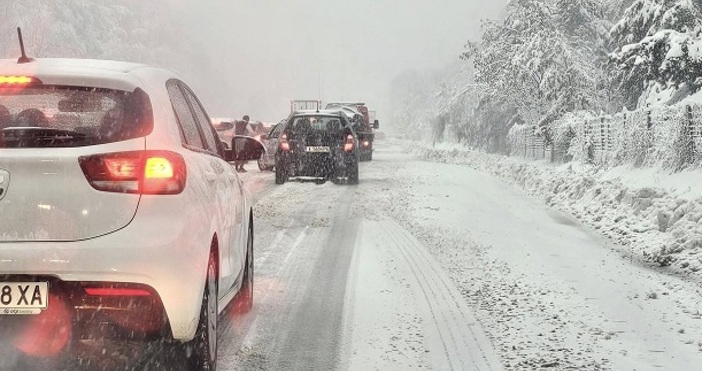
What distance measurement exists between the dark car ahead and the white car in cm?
1361

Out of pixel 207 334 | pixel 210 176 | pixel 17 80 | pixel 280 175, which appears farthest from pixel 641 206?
pixel 17 80

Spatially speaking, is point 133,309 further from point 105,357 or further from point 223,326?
point 223,326

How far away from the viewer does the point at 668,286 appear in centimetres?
678

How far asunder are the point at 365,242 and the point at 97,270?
20.6 ft

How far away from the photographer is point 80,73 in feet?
11.4

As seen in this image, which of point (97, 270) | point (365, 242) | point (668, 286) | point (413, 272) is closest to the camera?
point (97, 270)

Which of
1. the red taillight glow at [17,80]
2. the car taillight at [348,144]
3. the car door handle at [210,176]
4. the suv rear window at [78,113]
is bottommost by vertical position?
the car taillight at [348,144]

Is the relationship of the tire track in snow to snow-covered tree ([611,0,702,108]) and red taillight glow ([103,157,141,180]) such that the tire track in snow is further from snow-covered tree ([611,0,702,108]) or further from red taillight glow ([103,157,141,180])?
snow-covered tree ([611,0,702,108])

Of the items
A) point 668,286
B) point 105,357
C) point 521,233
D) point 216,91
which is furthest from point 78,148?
point 216,91

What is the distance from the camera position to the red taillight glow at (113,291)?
3.11 metres

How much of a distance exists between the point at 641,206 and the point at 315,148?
26.7ft

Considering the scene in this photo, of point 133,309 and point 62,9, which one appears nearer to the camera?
point 133,309

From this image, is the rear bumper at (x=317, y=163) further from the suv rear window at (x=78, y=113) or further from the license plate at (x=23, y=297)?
the license plate at (x=23, y=297)

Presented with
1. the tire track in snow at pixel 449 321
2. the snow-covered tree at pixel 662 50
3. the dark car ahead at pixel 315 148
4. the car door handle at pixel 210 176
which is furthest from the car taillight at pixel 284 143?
the car door handle at pixel 210 176
